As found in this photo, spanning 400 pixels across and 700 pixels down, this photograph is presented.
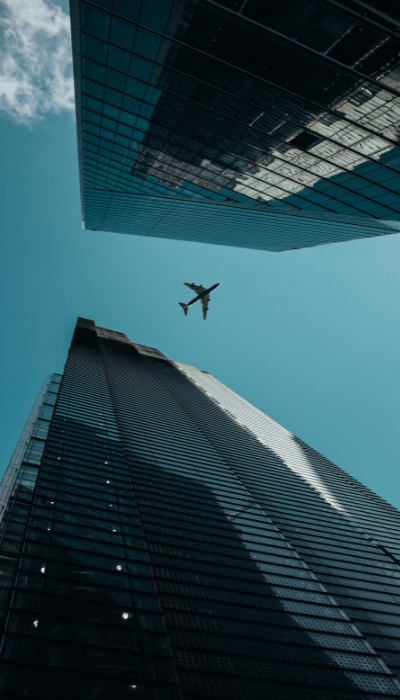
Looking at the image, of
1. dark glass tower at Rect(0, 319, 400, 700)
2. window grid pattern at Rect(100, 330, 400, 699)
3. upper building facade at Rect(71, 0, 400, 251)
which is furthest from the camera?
window grid pattern at Rect(100, 330, 400, 699)

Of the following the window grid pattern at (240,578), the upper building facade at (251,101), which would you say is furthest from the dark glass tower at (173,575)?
the upper building facade at (251,101)

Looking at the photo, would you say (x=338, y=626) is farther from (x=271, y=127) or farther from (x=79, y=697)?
(x=271, y=127)

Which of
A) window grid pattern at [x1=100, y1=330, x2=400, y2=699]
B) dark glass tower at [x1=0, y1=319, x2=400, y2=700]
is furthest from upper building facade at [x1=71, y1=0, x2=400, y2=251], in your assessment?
window grid pattern at [x1=100, y1=330, x2=400, y2=699]

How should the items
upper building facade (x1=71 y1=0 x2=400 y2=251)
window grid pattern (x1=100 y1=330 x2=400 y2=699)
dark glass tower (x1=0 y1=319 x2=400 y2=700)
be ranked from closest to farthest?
upper building facade (x1=71 y1=0 x2=400 y2=251) → dark glass tower (x1=0 y1=319 x2=400 y2=700) → window grid pattern (x1=100 y1=330 x2=400 y2=699)

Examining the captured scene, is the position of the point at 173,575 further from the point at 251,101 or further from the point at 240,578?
the point at 251,101

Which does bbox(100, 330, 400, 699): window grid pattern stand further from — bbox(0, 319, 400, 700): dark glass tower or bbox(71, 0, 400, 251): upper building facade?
bbox(71, 0, 400, 251): upper building facade

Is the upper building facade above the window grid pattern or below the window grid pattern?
above
